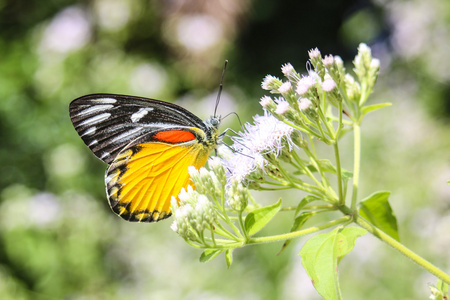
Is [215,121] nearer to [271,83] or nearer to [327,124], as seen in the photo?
[271,83]

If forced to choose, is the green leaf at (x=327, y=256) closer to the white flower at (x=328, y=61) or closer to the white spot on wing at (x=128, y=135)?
the white flower at (x=328, y=61)

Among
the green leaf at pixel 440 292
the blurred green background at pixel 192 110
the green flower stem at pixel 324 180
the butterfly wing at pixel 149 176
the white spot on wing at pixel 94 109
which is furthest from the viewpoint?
the blurred green background at pixel 192 110

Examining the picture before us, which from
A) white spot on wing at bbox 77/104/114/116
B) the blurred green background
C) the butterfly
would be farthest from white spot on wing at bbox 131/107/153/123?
the blurred green background

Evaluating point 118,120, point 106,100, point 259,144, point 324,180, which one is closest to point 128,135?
point 118,120

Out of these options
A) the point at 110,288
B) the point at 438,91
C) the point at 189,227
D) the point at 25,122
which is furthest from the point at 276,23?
the point at 189,227

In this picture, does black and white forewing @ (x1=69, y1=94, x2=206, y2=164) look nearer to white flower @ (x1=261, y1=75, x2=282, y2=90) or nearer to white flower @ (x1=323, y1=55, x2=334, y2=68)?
white flower @ (x1=261, y1=75, x2=282, y2=90)

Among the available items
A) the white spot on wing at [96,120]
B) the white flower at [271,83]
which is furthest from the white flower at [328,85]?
the white spot on wing at [96,120]

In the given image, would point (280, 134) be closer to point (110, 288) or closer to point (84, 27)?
point (110, 288)
